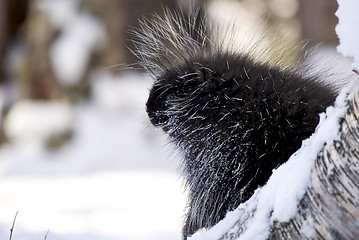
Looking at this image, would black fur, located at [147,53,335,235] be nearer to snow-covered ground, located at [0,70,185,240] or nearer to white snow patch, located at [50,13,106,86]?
snow-covered ground, located at [0,70,185,240]

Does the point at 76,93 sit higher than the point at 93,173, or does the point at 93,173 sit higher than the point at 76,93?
the point at 76,93

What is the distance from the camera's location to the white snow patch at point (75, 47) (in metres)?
8.95

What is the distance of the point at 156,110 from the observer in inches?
91.0

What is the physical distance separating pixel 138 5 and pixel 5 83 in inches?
114

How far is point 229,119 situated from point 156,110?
0.39 m

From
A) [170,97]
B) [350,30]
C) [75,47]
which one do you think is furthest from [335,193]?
[75,47]

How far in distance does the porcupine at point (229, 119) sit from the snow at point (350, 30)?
76 cm

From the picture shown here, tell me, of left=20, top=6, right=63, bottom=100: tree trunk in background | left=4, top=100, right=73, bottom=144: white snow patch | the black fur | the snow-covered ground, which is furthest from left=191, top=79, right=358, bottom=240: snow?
left=20, top=6, right=63, bottom=100: tree trunk in background

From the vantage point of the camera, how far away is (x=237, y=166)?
2027mm

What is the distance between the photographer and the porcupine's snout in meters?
2.29

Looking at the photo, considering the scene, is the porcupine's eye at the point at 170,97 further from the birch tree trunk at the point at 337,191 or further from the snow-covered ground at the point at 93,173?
the snow-covered ground at the point at 93,173

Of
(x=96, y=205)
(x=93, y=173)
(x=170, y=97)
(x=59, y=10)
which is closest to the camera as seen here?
(x=170, y=97)

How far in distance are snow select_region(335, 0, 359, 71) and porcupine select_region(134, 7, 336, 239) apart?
29.8 inches

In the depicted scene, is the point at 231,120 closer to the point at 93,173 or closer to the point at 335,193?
the point at 335,193
